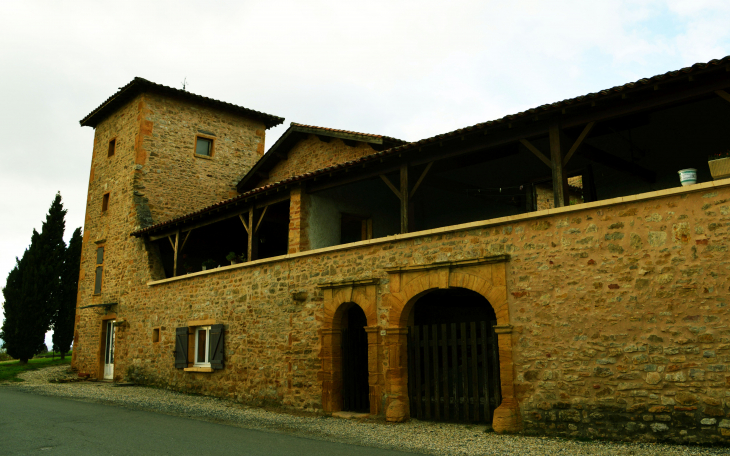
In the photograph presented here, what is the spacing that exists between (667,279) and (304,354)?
6.51 meters

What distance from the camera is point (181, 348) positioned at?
13.8m

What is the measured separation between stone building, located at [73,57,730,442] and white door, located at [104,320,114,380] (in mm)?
83

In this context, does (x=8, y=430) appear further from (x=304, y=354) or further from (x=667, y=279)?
(x=667, y=279)

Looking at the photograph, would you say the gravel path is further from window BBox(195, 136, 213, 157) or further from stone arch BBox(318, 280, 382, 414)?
window BBox(195, 136, 213, 157)

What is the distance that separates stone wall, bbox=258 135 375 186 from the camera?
1398 centimetres

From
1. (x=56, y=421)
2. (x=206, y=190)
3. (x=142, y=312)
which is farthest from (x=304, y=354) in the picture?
(x=206, y=190)

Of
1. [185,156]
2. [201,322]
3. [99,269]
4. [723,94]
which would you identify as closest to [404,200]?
[723,94]

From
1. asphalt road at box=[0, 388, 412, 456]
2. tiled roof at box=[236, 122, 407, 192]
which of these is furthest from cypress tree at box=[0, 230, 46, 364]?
asphalt road at box=[0, 388, 412, 456]

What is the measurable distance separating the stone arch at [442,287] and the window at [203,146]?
1184cm

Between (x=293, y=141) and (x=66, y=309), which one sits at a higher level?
(x=293, y=141)

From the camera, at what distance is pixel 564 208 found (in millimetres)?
7574

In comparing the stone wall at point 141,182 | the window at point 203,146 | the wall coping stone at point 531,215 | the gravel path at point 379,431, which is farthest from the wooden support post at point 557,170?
the window at point 203,146

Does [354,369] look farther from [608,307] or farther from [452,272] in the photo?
Answer: [608,307]

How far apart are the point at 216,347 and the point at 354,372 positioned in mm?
3899
